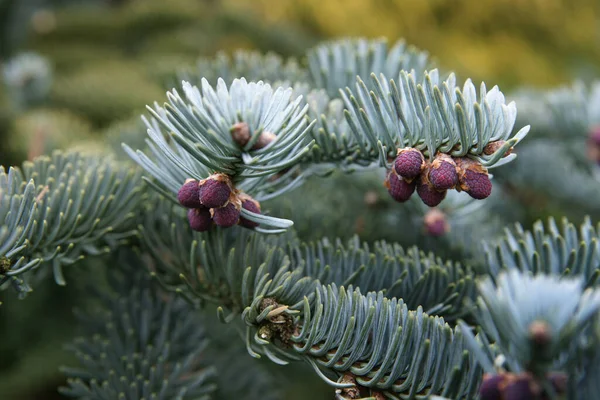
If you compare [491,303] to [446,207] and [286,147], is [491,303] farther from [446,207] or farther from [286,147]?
[446,207]

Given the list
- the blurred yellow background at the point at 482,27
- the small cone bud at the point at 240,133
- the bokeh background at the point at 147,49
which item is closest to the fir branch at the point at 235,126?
the small cone bud at the point at 240,133

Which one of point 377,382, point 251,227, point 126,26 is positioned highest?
point 126,26

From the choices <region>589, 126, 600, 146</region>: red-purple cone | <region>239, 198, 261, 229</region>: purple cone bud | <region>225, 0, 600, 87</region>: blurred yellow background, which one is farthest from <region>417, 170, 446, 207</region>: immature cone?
<region>225, 0, 600, 87</region>: blurred yellow background

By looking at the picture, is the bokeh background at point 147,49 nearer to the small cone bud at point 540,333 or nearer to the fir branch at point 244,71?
the fir branch at point 244,71

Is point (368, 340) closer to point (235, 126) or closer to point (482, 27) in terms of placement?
point (235, 126)

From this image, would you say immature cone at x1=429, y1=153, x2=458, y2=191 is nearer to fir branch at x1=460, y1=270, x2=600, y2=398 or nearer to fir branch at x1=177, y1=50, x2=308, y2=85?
fir branch at x1=460, y1=270, x2=600, y2=398

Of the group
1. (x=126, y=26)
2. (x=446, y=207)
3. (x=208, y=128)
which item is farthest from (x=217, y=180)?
(x=126, y=26)
